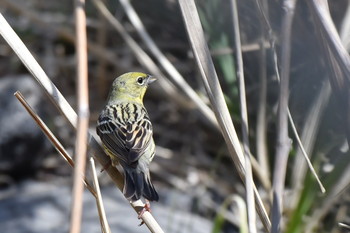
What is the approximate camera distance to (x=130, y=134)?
3.21m

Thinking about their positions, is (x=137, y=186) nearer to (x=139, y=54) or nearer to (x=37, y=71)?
(x=37, y=71)

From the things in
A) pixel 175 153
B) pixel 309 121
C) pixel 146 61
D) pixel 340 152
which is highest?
pixel 146 61

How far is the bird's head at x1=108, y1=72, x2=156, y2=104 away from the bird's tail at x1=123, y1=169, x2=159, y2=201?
88 cm

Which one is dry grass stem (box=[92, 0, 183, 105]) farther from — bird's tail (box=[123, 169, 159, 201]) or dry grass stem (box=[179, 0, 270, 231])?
dry grass stem (box=[179, 0, 270, 231])

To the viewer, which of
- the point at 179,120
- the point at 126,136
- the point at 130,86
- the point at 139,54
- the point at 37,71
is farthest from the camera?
the point at 179,120

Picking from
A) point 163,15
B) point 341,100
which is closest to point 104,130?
point 341,100

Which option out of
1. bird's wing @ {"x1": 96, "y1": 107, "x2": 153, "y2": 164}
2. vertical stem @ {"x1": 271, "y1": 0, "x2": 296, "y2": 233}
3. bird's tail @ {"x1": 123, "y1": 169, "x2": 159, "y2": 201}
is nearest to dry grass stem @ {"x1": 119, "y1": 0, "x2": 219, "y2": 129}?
bird's wing @ {"x1": 96, "y1": 107, "x2": 153, "y2": 164}

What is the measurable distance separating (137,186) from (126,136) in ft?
1.82

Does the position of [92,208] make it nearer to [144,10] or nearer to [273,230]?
[144,10]

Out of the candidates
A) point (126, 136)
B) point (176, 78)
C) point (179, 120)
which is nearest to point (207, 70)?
point (126, 136)

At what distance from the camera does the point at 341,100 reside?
2.27 metres

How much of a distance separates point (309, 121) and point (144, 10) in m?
2.38

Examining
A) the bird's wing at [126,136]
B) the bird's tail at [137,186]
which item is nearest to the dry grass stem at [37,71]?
the bird's tail at [137,186]

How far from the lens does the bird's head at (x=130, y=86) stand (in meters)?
3.76
